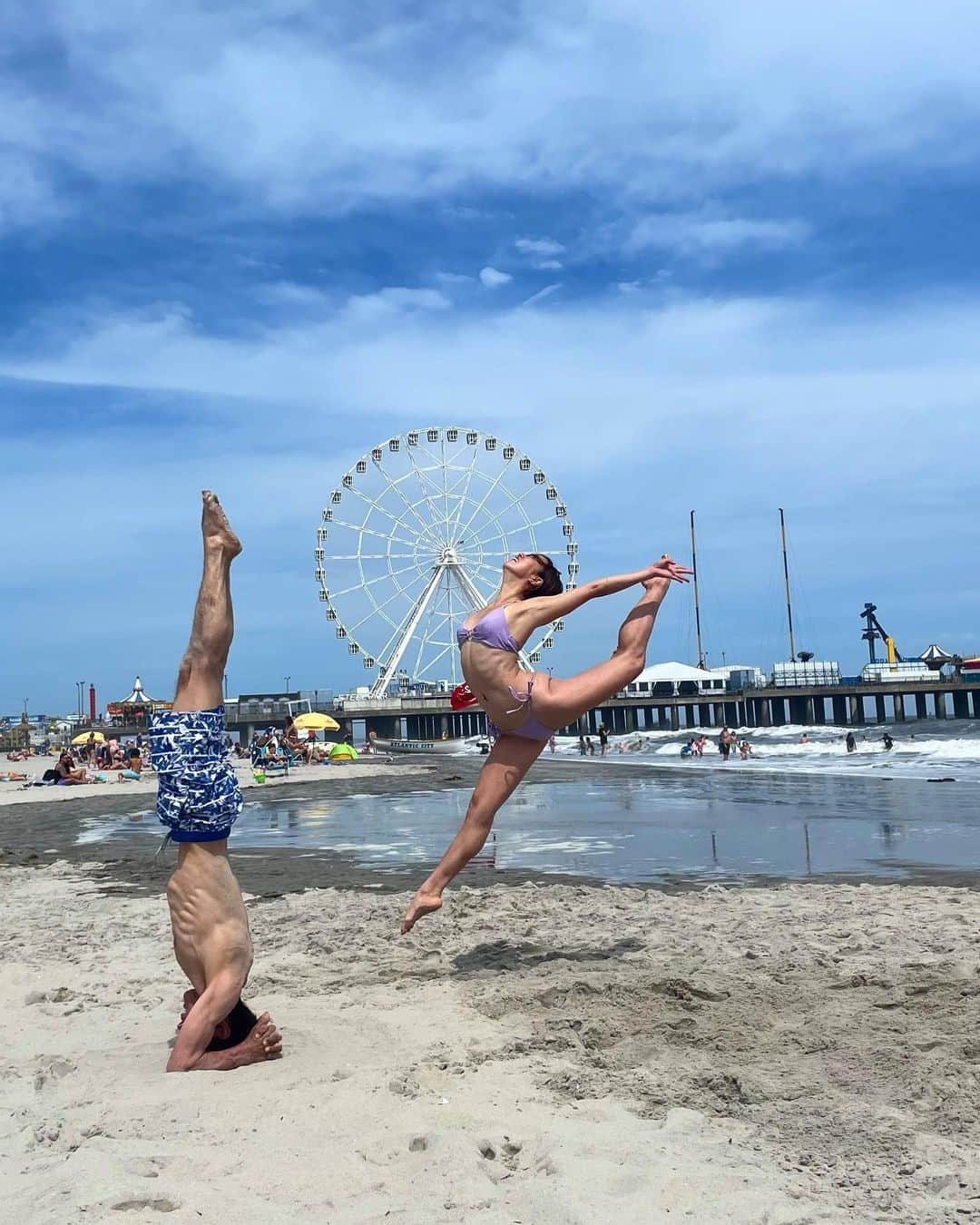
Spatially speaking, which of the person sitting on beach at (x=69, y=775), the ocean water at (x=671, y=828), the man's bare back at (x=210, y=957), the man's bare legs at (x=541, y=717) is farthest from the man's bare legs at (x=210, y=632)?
the person sitting on beach at (x=69, y=775)

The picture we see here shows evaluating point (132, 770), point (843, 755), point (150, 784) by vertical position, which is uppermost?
point (132, 770)

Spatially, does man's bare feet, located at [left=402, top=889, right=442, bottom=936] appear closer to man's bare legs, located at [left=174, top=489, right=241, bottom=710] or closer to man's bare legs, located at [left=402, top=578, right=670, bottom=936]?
man's bare legs, located at [left=402, top=578, right=670, bottom=936]

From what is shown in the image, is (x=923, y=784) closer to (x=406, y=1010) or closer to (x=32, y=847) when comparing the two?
(x=32, y=847)

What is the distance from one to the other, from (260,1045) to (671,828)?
10738mm

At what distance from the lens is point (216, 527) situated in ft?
15.2

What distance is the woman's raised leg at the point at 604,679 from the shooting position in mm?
5625

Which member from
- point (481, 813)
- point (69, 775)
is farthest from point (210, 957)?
point (69, 775)

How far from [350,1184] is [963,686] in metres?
77.9

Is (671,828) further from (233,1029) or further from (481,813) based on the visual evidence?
(233,1029)

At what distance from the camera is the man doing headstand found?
428 cm

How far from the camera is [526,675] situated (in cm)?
575

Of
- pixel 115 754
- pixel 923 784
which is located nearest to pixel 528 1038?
pixel 923 784

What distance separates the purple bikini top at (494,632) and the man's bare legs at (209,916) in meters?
1.55

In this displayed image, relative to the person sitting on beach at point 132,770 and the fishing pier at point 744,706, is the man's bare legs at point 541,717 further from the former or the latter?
the fishing pier at point 744,706
